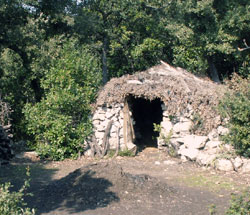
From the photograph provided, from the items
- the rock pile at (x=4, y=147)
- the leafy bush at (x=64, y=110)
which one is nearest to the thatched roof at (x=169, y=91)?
the leafy bush at (x=64, y=110)

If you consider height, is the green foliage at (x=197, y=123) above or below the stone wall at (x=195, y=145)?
above

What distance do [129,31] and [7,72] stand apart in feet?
27.3

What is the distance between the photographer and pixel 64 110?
12812mm

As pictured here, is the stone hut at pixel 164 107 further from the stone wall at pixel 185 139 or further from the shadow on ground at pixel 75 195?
the shadow on ground at pixel 75 195

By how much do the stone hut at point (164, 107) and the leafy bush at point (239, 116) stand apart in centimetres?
76

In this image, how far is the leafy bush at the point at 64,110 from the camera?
1237cm

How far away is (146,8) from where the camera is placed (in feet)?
66.3

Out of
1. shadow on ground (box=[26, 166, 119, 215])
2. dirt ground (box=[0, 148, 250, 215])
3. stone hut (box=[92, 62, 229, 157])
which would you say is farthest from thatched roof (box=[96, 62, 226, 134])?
shadow on ground (box=[26, 166, 119, 215])

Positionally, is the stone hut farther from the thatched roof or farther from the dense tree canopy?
the dense tree canopy

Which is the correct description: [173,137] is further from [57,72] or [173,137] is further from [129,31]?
[129,31]

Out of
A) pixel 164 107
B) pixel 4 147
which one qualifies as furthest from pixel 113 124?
pixel 4 147

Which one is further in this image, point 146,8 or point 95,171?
point 146,8

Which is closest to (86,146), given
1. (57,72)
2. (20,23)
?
(57,72)

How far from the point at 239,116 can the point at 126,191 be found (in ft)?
15.0
